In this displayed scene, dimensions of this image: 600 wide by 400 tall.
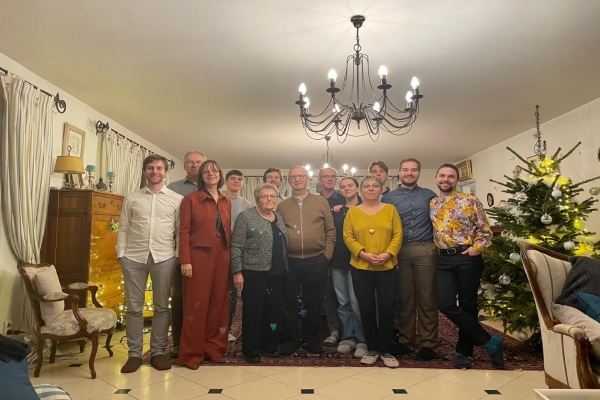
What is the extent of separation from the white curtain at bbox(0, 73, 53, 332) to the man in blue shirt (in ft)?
10.5

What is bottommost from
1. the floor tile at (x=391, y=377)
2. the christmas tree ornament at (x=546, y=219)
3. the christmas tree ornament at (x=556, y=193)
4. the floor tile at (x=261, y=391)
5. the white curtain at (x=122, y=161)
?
the floor tile at (x=261, y=391)

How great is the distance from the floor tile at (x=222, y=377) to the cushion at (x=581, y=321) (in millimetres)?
1906

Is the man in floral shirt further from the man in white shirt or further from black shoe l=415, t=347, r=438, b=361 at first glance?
the man in white shirt

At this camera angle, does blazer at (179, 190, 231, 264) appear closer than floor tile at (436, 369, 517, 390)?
No

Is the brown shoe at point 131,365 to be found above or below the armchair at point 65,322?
below

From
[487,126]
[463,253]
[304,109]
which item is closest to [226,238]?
[304,109]

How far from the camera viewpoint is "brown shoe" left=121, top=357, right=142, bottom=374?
2.86 meters

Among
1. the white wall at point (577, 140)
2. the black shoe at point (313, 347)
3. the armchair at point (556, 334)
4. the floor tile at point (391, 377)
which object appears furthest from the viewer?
the white wall at point (577, 140)

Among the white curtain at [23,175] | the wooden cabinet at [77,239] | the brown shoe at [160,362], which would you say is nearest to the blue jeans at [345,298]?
the brown shoe at [160,362]

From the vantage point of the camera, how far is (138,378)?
2.75 meters

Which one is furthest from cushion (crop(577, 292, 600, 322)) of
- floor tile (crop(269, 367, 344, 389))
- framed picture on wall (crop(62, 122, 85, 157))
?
framed picture on wall (crop(62, 122, 85, 157))

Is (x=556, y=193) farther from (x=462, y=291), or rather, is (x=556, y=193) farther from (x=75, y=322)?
(x=75, y=322)

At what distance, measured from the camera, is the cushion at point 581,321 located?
1987 millimetres

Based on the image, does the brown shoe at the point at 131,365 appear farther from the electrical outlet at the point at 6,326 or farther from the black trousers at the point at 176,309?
the electrical outlet at the point at 6,326
